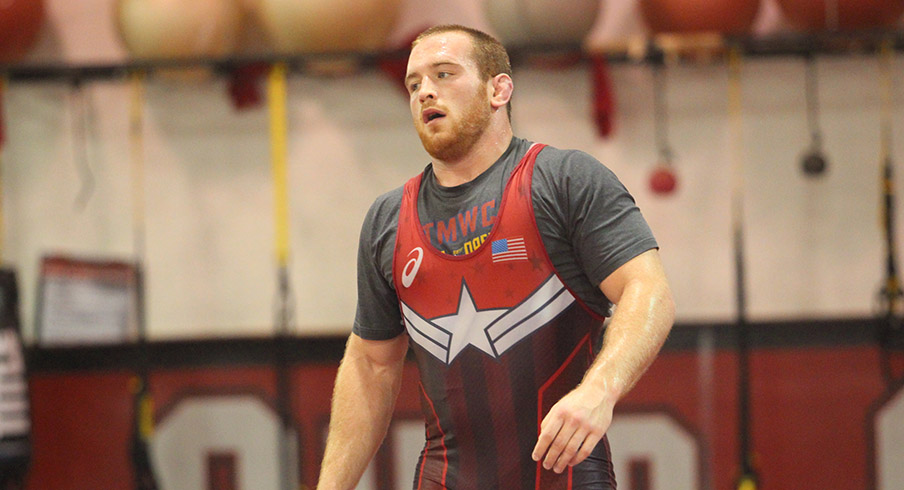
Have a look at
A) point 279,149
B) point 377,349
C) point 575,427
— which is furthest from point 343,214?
point 575,427

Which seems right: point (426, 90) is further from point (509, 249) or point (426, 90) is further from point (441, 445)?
point (441, 445)

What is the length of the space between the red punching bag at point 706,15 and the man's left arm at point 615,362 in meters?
2.38

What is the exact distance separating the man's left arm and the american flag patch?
16 cm

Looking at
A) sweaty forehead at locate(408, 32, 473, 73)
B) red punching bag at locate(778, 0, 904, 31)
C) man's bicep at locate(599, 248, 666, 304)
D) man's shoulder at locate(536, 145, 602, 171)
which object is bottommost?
man's bicep at locate(599, 248, 666, 304)

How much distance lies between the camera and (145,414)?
3.85 metres

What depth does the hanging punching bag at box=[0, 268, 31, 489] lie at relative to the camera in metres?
3.74

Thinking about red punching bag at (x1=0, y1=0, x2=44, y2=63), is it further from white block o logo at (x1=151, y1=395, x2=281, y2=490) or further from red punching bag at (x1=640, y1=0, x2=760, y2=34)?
red punching bag at (x1=640, y1=0, x2=760, y2=34)

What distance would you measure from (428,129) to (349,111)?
251 cm

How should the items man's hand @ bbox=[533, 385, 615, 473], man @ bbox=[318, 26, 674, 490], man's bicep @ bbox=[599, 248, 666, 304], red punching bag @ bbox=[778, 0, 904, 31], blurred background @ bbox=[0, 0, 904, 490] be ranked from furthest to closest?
blurred background @ bbox=[0, 0, 904, 490] < red punching bag @ bbox=[778, 0, 904, 31] < man @ bbox=[318, 26, 674, 490] < man's bicep @ bbox=[599, 248, 666, 304] < man's hand @ bbox=[533, 385, 615, 473]

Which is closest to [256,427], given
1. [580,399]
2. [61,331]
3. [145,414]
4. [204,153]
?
[145,414]

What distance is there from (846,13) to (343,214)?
217 cm

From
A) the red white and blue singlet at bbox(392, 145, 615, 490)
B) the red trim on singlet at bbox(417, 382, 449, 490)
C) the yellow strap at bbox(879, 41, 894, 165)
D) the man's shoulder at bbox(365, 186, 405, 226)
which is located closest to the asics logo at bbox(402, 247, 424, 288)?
the red white and blue singlet at bbox(392, 145, 615, 490)

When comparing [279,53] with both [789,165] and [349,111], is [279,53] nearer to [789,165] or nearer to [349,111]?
[349,111]

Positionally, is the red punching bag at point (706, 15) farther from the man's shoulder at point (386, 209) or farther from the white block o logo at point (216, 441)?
the white block o logo at point (216, 441)
